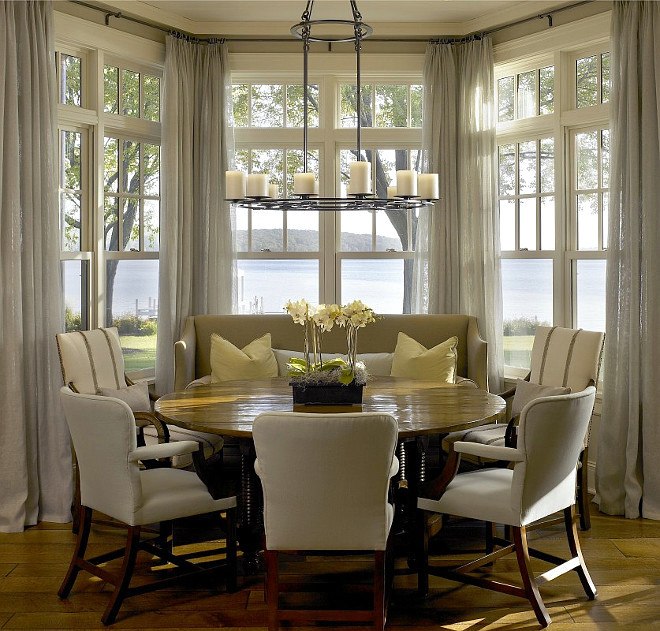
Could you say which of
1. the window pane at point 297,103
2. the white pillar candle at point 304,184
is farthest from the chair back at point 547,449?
the window pane at point 297,103

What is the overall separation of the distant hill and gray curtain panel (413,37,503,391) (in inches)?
15.4

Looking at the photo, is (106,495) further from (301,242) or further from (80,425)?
(301,242)

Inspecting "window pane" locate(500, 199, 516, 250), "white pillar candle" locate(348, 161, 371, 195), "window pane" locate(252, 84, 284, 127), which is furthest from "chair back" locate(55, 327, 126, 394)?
"window pane" locate(500, 199, 516, 250)

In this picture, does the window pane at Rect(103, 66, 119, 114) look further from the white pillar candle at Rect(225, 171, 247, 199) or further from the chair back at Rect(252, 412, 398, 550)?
the chair back at Rect(252, 412, 398, 550)

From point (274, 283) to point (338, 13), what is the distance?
1.94 metres

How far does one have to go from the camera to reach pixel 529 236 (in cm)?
576

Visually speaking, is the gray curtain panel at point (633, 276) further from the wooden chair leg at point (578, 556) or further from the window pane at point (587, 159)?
the wooden chair leg at point (578, 556)

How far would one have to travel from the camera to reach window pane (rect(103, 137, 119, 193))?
5480 mm

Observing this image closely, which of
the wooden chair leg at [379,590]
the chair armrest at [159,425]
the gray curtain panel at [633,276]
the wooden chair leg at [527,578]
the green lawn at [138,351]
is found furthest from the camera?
the green lawn at [138,351]

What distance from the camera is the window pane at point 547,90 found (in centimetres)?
554

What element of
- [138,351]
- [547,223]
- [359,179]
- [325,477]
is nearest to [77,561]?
[325,477]

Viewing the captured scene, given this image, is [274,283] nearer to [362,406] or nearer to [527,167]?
[527,167]

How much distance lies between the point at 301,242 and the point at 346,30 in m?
1.53

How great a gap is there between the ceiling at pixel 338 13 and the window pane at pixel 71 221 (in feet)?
4.03
